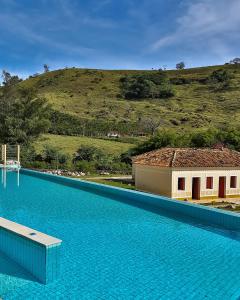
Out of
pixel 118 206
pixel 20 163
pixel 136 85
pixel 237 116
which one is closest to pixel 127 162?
pixel 20 163

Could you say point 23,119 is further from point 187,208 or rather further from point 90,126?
point 187,208

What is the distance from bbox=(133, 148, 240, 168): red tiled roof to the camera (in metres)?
18.5

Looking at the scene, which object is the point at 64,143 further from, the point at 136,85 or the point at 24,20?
the point at 136,85

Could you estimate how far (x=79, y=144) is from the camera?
4097 cm

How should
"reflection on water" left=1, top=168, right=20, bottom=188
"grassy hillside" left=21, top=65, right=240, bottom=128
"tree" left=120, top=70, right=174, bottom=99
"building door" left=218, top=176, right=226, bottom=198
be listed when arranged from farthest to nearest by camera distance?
1. "tree" left=120, top=70, right=174, bottom=99
2. "grassy hillside" left=21, top=65, right=240, bottom=128
3. "reflection on water" left=1, top=168, right=20, bottom=188
4. "building door" left=218, top=176, right=226, bottom=198

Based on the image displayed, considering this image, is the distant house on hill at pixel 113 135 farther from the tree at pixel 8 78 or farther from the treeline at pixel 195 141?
the treeline at pixel 195 141

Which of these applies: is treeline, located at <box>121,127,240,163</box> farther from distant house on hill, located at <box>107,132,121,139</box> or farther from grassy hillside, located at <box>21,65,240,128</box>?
grassy hillside, located at <box>21,65,240,128</box>

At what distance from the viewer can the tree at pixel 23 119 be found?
30.5 m

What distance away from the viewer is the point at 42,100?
32.1 meters

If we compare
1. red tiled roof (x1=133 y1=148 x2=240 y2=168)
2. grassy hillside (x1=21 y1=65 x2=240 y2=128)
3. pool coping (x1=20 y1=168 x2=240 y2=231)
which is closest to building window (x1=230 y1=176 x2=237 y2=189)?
red tiled roof (x1=133 y1=148 x2=240 y2=168)

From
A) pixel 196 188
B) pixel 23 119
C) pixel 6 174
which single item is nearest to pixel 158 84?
pixel 23 119

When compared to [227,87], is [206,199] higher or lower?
lower

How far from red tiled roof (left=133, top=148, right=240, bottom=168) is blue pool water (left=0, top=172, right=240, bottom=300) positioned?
15.1 feet

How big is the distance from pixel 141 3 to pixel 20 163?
635 inches
